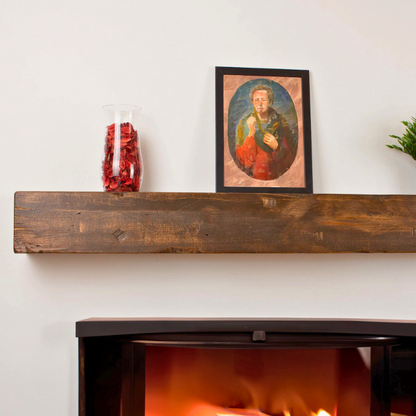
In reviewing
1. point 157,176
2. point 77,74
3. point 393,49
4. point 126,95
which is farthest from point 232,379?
point 393,49

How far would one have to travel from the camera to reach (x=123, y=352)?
1159 millimetres

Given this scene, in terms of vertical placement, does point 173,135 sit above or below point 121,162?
above

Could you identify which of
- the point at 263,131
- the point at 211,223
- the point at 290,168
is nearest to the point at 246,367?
the point at 211,223

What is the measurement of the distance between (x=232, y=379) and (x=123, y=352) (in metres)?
0.34

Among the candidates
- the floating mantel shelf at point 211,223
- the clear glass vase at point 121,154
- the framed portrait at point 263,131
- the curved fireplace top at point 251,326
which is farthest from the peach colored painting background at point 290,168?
the curved fireplace top at point 251,326

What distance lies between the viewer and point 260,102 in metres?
1.25

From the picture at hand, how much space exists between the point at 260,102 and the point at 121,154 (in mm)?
465

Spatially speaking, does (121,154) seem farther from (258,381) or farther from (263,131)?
(258,381)

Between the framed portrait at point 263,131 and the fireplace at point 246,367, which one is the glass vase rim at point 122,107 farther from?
the fireplace at point 246,367

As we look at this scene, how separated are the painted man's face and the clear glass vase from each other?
38cm

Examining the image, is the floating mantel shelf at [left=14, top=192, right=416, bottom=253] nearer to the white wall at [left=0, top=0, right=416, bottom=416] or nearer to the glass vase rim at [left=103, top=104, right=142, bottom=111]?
the white wall at [left=0, top=0, right=416, bottom=416]

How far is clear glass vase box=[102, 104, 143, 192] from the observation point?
1.11 meters

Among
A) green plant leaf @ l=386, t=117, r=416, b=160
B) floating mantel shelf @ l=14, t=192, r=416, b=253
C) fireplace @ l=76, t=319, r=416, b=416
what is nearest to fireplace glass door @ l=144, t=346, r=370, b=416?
fireplace @ l=76, t=319, r=416, b=416

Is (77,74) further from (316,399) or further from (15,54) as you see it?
(316,399)
